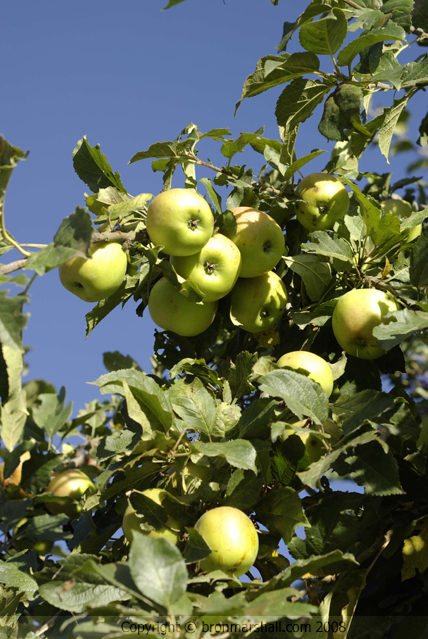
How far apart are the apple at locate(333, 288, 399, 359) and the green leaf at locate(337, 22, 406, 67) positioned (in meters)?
0.92

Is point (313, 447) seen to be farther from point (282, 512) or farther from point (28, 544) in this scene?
point (28, 544)

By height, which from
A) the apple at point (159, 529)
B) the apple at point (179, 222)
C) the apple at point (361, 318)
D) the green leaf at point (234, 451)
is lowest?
the apple at point (159, 529)

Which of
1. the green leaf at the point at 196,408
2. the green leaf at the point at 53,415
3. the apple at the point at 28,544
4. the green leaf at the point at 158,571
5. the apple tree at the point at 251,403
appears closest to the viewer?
the green leaf at the point at 158,571

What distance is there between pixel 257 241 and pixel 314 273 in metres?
0.27

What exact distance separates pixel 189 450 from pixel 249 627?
1.61 ft

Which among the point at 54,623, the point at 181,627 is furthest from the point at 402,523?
the point at 54,623

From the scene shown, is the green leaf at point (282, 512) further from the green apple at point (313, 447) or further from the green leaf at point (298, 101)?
the green leaf at point (298, 101)

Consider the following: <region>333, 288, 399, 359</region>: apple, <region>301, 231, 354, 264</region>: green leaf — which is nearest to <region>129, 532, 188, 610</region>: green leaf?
<region>333, 288, 399, 359</region>: apple

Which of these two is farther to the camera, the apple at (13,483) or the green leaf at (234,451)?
the apple at (13,483)

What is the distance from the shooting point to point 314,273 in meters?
2.30

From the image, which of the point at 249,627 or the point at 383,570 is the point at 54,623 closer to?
the point at 249,627

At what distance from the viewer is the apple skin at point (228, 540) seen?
1507 mm

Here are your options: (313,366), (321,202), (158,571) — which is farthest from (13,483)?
(321,202)

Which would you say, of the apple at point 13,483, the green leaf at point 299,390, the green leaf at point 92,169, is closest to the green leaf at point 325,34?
the green leaf at point 92,169
